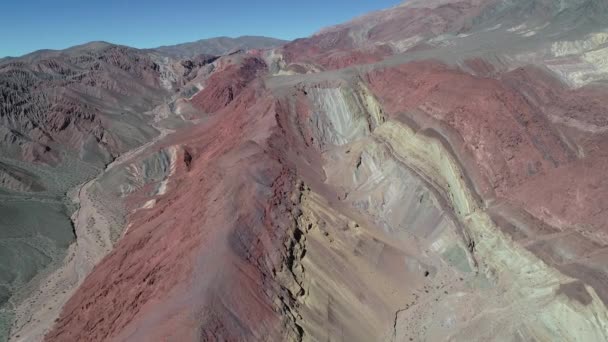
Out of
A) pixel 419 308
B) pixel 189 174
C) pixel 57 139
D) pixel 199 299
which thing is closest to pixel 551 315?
pixel 419 308

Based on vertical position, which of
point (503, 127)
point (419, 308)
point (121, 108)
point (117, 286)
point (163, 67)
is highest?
point (163, 67)

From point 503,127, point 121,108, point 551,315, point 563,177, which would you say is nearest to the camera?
point 551,315

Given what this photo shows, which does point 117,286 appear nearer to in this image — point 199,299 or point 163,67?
point 199,299

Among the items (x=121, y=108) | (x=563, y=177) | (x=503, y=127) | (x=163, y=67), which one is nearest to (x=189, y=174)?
(x=503, y=127)

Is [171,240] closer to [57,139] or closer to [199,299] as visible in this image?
[199,299]

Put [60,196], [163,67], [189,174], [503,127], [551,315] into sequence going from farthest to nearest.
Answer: [163,67] < [60,196] < [189,174] < [503,127] < [551,315]

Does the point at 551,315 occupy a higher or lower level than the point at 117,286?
lower

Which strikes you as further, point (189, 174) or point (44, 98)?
point (44, 98)
